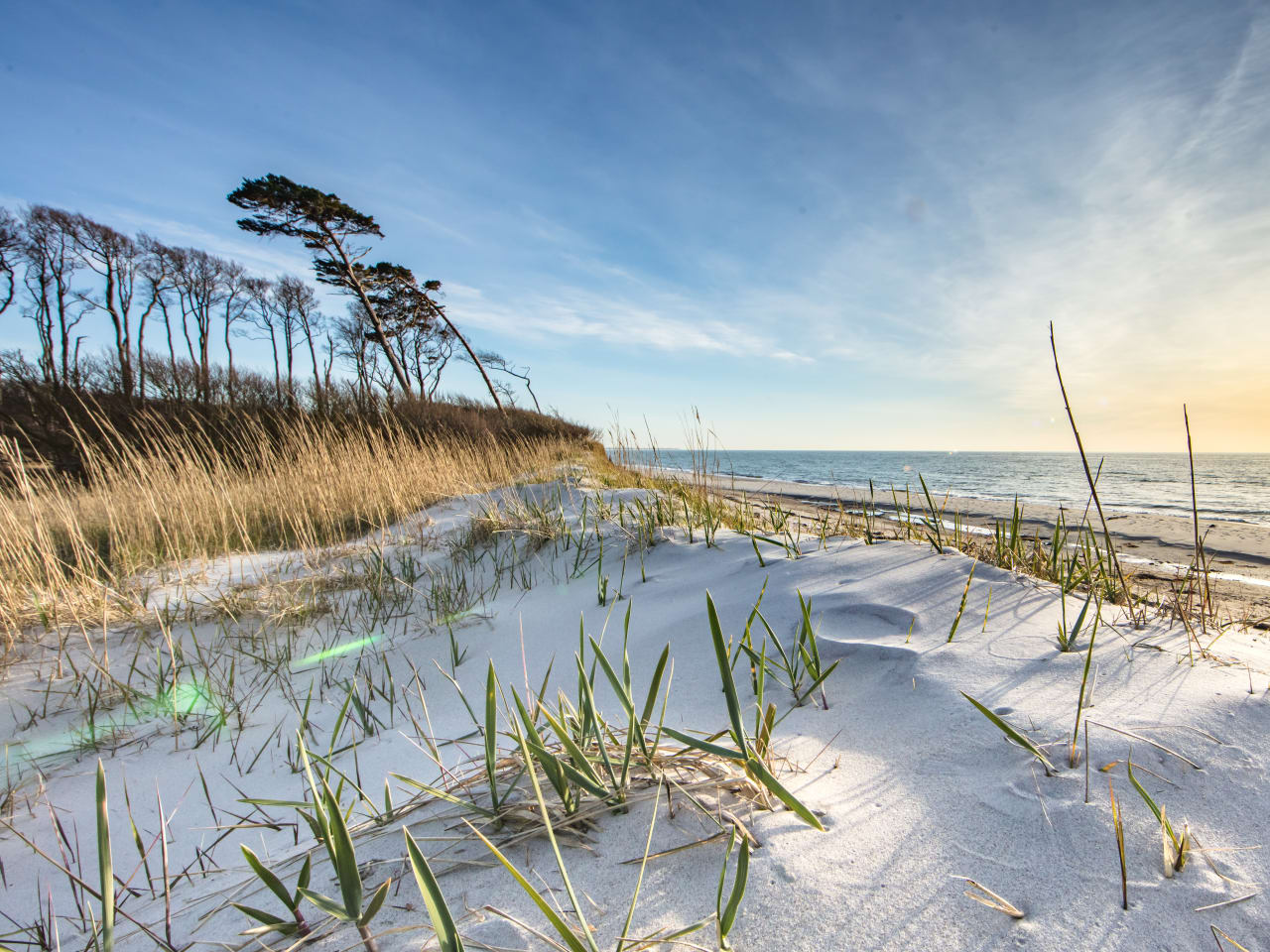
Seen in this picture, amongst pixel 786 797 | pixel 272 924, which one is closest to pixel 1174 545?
pixel 786 797

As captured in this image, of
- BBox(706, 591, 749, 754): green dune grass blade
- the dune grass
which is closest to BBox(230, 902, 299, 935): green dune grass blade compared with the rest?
BBox(706, 591, 749, 754): green dune grass blade

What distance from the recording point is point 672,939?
63 centimetres

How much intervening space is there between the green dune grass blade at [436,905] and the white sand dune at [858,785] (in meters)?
0.14

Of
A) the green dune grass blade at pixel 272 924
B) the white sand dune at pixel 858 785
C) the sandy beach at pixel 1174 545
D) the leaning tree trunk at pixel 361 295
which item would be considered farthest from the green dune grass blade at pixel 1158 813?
the leaning tree trunk at pixel 361 295

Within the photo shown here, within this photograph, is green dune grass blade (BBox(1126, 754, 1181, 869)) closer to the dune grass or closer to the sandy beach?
the sandy beach

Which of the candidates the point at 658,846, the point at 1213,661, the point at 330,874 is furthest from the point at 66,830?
the point at 1213,661

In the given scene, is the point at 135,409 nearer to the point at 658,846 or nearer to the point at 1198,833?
the point at 658,846

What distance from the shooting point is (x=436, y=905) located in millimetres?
581

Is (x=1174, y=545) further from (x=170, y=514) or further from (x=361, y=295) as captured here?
(x=361, y=295)

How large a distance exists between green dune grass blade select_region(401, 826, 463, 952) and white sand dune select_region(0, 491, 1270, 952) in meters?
0.14

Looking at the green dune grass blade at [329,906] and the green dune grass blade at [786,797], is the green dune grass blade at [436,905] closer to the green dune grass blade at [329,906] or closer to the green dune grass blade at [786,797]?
the green dune grass blade at [329,906]

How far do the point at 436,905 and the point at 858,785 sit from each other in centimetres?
76

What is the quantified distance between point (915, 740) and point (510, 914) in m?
0.84

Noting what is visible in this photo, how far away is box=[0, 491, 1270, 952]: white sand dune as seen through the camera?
700 millimetres
